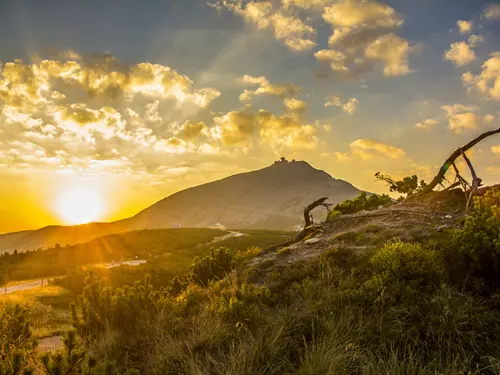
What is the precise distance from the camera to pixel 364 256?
341 inches

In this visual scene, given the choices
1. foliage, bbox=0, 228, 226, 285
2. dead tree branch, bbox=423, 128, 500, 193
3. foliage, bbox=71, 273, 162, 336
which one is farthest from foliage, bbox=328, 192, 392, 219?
foliage, bbox=0, 228, 226, 285

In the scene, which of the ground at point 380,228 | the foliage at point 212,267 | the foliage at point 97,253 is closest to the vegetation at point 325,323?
the ground at point 380,228

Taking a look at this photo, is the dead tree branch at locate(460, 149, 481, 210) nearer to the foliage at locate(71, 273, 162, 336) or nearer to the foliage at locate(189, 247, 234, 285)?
the foliage at locate(189, 247, 234, 285)

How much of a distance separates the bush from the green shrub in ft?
1.27

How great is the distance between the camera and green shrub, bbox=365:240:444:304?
6328mm

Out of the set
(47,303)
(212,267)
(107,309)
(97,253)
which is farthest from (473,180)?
(97,253)

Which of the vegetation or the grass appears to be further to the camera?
the grass

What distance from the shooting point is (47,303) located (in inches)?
972

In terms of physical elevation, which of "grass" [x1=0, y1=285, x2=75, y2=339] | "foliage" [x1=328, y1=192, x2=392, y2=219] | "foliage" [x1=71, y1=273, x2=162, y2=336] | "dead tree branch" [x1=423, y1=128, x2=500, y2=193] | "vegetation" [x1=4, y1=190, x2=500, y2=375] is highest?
"dead tree branch" [x1=423, y1=128, x2=500, y2=193]

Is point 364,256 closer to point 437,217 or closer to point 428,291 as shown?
point 428,291

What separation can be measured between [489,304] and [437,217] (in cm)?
543

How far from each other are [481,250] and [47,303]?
26.6 meters

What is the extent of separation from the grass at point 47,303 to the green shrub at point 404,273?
656 inches

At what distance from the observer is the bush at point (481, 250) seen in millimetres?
6590
